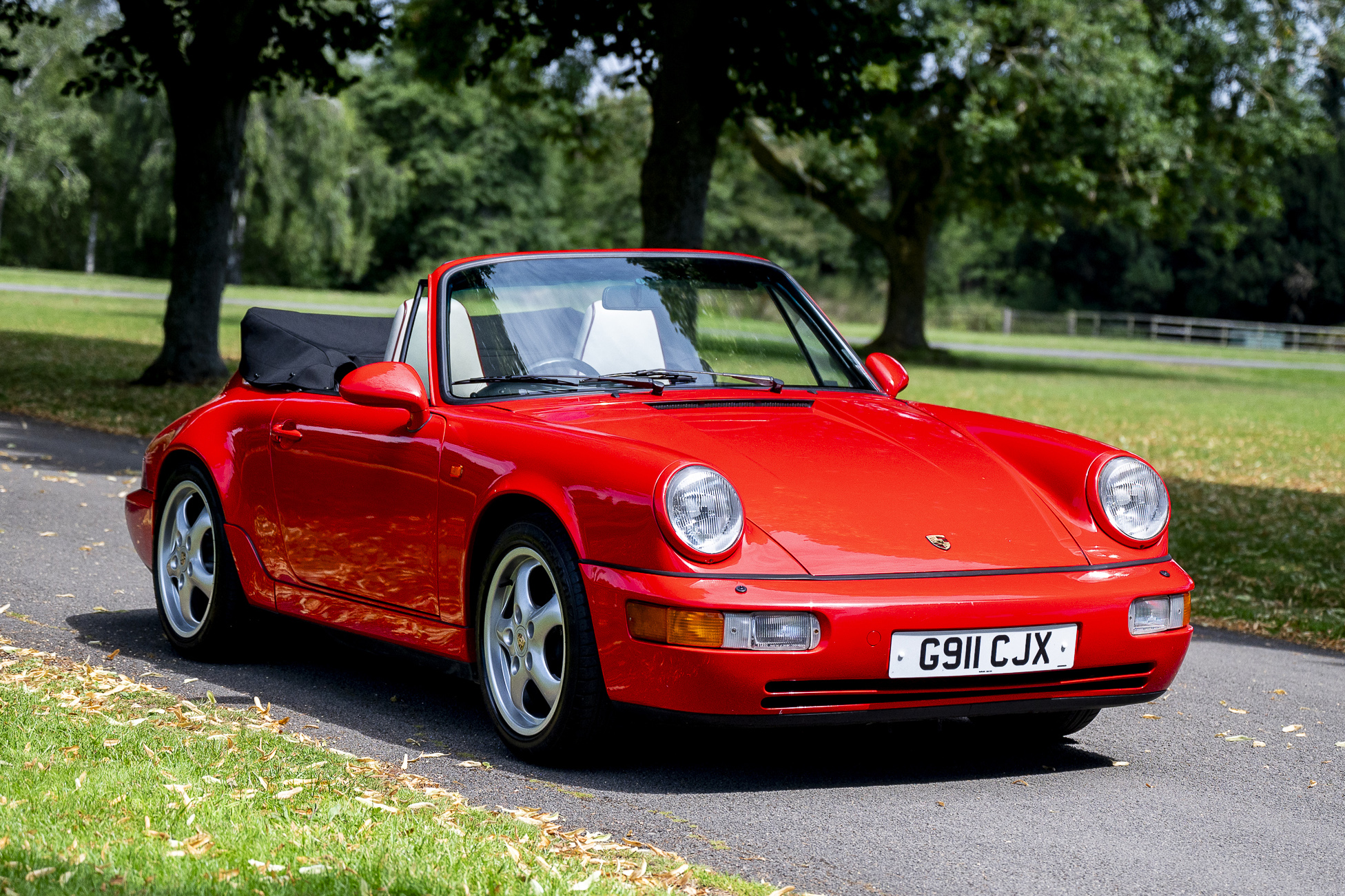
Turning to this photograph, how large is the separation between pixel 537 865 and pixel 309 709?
6.32 feet

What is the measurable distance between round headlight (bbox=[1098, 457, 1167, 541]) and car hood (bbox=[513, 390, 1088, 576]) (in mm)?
196

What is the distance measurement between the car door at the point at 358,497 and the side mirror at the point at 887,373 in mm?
1669

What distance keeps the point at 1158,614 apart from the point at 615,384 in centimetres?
179

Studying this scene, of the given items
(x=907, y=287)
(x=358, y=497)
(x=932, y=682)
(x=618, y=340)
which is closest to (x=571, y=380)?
(x=618, y=340)


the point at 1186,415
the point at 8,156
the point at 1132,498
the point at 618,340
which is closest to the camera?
the point at 1132,498

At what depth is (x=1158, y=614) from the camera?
459 cm

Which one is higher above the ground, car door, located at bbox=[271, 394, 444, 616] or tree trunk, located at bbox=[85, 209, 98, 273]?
tree trunk, located at bbox=[85, 209, 98, 273]

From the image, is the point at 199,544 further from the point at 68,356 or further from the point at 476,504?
the point at 68,356

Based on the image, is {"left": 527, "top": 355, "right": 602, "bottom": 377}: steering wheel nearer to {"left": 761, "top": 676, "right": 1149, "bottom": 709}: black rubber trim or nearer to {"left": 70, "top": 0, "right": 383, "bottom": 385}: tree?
{"left": 761, "top": 676, "right": 1149, "bottom": 709}: black rubber trim

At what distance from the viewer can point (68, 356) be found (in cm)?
2372

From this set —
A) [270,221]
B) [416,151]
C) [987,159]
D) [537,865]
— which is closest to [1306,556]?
[537,865]

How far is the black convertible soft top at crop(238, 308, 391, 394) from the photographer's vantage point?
19.8ft

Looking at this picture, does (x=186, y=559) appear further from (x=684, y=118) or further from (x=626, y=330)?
(x=684, y=118)

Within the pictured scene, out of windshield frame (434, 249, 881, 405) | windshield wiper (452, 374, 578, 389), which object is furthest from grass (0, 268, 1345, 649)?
windshield wiper (452, 374, 578, 389)
